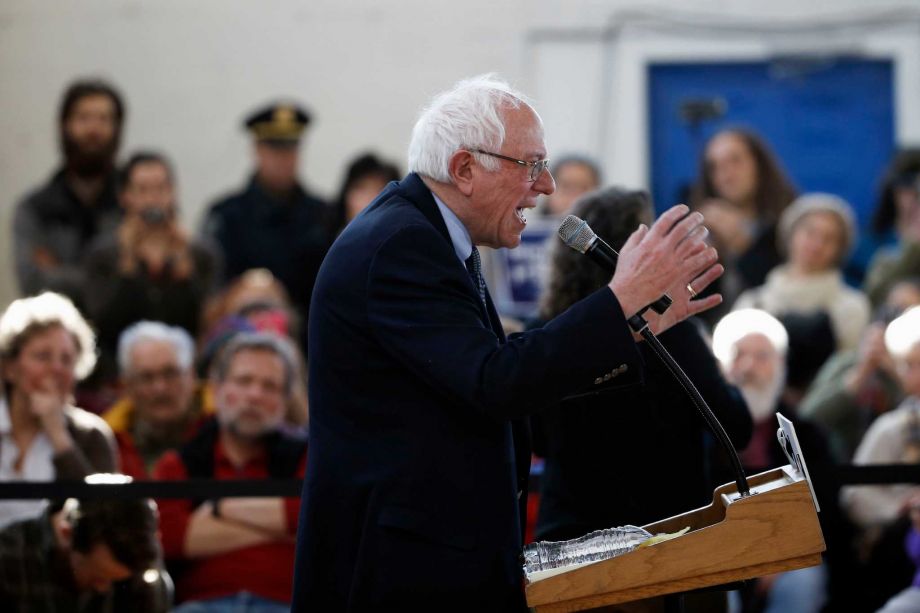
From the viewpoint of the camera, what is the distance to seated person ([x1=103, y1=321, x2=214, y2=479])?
575 cm

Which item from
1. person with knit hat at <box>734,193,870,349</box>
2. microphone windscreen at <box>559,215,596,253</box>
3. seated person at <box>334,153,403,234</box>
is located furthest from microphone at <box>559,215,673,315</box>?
seated person at <box>334,153,403,234</box>

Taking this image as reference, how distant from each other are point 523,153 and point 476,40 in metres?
6.48

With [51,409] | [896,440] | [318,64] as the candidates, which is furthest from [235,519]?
[318,64]

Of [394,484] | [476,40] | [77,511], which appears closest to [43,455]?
[77,511]

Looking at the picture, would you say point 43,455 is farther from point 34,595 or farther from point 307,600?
point 307,600

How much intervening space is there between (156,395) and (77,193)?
195cm

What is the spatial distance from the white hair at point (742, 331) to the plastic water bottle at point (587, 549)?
119 inches

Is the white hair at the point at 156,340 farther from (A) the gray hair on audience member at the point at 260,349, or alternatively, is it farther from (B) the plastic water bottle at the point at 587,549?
(B) the plastic water bottle at the point at 587,549

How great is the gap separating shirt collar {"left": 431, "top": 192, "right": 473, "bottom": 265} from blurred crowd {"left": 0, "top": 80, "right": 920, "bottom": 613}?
0.42m

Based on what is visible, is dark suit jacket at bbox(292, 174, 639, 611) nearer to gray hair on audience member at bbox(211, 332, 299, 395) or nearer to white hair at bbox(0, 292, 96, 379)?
gray hair on audience member at bbox(211, 332, 299, 395)

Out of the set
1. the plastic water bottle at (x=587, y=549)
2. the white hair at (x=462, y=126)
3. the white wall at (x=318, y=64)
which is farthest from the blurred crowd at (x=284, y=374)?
the white wall at (x=318, y=64)

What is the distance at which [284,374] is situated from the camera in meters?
5.26

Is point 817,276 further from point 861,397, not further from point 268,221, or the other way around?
point 268,221

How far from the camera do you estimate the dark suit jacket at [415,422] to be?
262 cm
